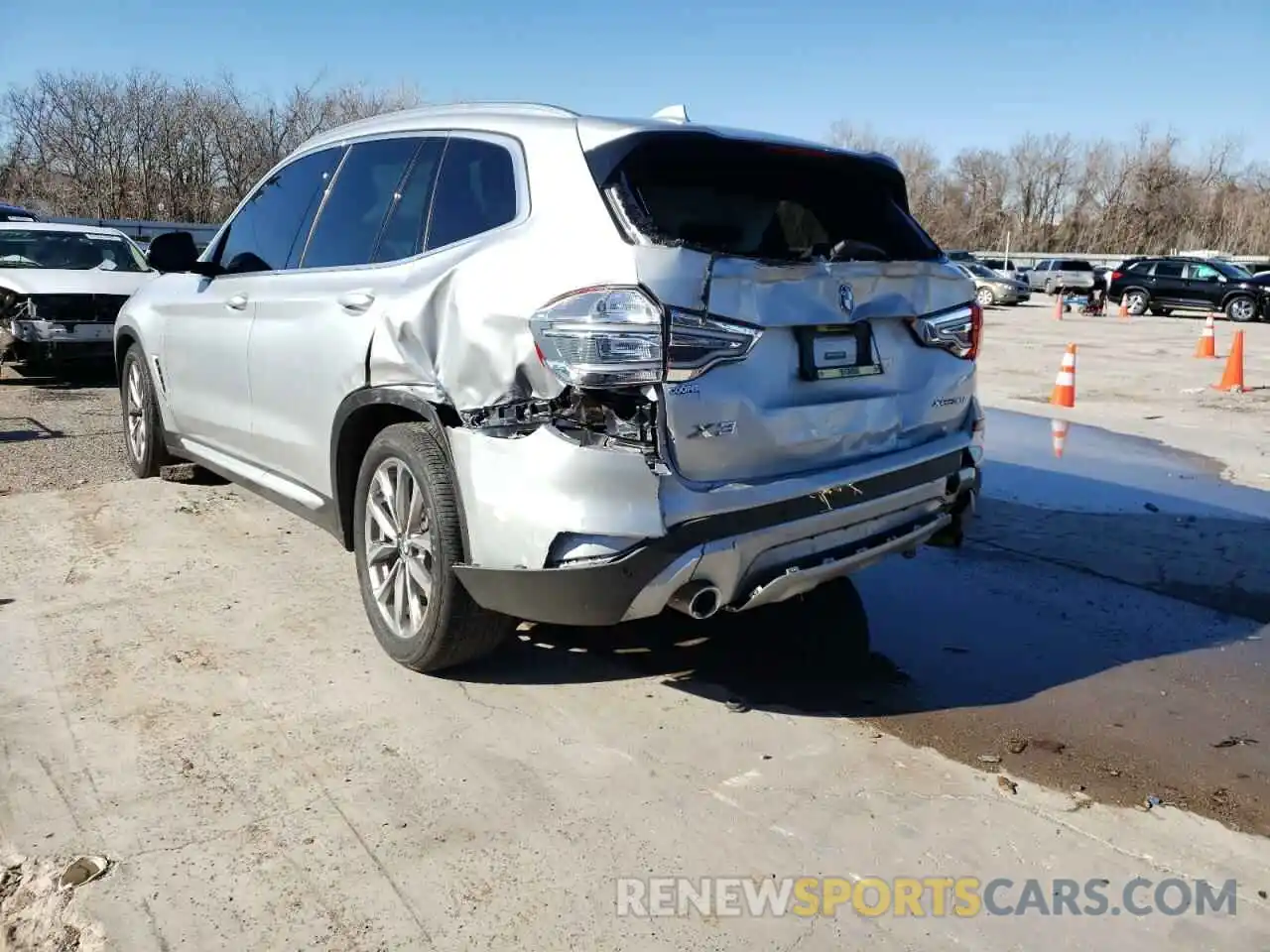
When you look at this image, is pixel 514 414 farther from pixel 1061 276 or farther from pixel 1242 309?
pixel 1061 276

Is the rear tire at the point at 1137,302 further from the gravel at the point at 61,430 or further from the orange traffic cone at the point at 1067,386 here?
the gravel at the point at 61,430

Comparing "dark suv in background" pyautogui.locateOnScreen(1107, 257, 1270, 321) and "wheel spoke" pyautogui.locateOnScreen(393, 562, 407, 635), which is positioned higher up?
"dark suv in background" pyautogui.locateOnScreen(1107, 257, 1270, 321)

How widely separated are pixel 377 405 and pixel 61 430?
5596 mm

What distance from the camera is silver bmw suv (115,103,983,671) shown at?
2982mm

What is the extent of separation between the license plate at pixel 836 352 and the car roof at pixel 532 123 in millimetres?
675

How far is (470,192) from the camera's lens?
11.8 ft

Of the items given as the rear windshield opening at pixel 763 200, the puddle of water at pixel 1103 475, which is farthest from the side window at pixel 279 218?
the puddle of water at pixel 1103 475

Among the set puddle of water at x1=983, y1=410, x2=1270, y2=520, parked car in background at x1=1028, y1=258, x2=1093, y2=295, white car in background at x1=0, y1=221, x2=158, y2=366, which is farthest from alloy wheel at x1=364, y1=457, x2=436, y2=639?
parked car in background at x1=1028, y1=258, x2=1093, y2=295


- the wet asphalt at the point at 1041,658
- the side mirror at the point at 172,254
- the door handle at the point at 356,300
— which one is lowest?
the wet asphalt at the point at 1041,658

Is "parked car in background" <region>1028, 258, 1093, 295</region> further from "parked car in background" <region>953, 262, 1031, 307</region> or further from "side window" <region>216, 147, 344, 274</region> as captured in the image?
"side window" <region>216, 147, 344, 274</region>

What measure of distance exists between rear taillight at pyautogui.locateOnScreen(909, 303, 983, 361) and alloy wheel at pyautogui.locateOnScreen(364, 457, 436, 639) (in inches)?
74.2

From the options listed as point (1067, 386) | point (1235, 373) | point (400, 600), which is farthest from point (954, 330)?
point (1235, 373)

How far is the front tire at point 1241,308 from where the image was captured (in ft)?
97.8

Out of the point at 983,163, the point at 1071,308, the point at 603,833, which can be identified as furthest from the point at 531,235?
the point at 983,163
